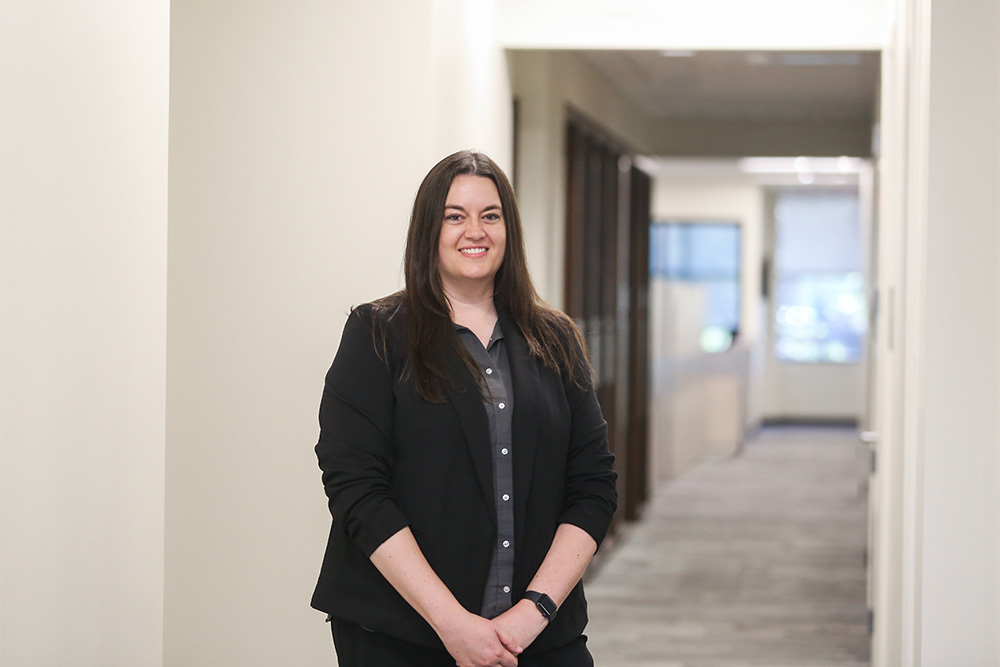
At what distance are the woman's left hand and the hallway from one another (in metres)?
2.87

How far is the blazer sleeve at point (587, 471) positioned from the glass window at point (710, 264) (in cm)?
1158

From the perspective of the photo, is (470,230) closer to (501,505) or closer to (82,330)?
(501,505)

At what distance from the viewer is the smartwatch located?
1.89 meters

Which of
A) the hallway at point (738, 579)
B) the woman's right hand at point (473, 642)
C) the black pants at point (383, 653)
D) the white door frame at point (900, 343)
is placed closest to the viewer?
the woman's right hand at point (473, 642)

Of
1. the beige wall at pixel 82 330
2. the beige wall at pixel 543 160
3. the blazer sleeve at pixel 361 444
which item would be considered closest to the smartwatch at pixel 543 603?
the blazer sleeve at pixel 361 444

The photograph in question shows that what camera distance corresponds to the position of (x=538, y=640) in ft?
6.39

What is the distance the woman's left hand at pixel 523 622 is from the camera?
73.3 inches

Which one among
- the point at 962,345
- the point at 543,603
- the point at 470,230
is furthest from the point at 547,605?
the point at 962,345

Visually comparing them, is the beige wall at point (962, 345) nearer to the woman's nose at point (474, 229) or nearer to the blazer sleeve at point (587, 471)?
the blazer sleeve at point (587, 471)

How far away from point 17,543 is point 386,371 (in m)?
0.61

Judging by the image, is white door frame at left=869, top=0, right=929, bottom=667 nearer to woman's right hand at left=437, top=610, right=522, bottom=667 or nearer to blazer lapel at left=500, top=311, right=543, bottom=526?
blazer lapel at left=500, top=311, right=543, bottom=526

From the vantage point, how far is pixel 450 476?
1.90 m

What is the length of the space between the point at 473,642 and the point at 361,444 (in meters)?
0.36

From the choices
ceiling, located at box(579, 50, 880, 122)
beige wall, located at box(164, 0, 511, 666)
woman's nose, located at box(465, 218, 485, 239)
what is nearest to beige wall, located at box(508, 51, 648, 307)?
ceiling, located at box(579, 50, 880, 122)
